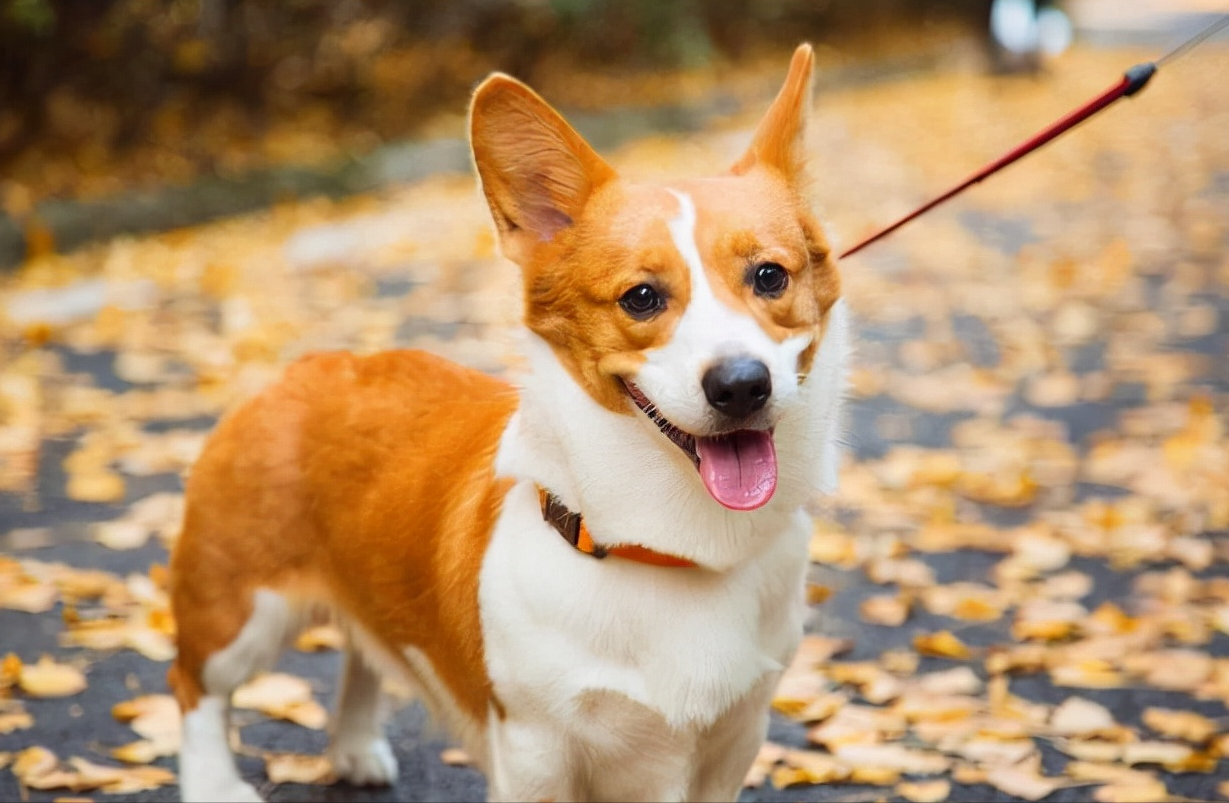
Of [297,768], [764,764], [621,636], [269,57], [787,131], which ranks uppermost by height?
[269,57]

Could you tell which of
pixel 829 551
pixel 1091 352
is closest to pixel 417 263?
pixel 1091 352

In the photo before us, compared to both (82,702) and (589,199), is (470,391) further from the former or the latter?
(82,702)

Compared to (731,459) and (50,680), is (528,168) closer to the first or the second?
(731,459)

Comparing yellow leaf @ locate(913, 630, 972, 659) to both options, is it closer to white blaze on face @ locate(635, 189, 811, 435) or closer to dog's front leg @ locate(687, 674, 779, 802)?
dog's front leg @ locate(687, 674, 779, 802)

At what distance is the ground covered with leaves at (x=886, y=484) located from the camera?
144 inches

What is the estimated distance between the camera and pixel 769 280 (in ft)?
8.13

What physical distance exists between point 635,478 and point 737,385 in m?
0.33

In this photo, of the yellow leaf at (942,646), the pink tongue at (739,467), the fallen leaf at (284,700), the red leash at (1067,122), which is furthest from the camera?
the yellow leaf at (942,646)

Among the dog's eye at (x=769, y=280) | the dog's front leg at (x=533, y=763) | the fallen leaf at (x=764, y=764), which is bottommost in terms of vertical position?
the fallen leaf at (x=764, y=764)

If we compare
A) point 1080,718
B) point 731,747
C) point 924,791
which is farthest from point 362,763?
point 1080,718

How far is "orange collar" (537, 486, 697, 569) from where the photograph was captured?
8.30 feet

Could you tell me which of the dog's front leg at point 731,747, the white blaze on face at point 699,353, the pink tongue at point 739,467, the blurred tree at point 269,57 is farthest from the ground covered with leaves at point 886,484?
the blurred tree at point 269,57

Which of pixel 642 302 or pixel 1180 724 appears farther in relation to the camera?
pixel 1180 724

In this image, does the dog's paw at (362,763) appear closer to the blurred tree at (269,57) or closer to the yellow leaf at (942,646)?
the yellow leaf at (942,646)
